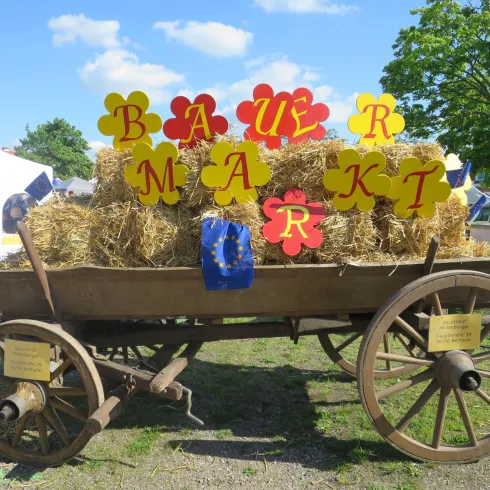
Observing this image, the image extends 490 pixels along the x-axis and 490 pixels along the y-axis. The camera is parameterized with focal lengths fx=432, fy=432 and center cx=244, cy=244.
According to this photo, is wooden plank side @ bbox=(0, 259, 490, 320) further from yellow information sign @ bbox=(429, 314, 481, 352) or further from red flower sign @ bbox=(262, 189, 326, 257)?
yellow information sign @ bbox=(429, 314, 481, 352)

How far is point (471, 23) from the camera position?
1202 centimetres

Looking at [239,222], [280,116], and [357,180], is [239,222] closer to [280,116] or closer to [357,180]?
[357,180]

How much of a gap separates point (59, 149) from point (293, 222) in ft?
156

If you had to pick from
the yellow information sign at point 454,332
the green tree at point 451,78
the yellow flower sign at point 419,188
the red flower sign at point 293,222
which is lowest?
the yellow information sign at point 454,332

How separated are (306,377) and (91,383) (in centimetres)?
247

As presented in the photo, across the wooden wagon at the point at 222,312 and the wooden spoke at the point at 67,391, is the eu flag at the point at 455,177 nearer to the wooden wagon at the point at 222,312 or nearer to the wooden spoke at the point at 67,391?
the wooden wagon at the point at 222,312

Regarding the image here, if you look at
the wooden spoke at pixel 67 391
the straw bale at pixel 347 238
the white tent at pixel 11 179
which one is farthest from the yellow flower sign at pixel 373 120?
the white tent at pixel 11 179

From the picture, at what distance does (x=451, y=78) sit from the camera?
40.1 ft

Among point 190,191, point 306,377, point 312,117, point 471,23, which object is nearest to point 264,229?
point 190,191

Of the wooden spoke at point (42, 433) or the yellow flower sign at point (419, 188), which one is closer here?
the yellow flower sign at point (419, 188)

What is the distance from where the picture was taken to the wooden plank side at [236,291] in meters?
2.63

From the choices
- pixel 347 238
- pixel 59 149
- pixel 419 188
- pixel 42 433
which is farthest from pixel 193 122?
pixel 59 149

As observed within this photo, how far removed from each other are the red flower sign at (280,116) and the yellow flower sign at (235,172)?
472 mm

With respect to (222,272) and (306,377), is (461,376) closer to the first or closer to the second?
(222,272)
